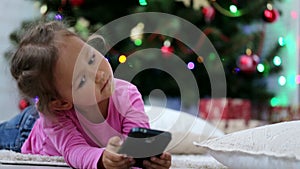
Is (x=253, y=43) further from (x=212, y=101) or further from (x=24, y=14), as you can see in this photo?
(x=24, y=14)

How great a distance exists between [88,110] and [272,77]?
2.12 meters

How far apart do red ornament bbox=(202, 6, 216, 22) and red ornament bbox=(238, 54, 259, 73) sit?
0.79ft

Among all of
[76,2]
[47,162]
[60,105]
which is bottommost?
[47,162]

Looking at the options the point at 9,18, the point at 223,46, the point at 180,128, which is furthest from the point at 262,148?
the point at 9,18

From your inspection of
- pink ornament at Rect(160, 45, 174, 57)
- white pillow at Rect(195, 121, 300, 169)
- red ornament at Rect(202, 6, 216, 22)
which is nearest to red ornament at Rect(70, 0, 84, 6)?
pink ornament at Rect(160, 45, 174, 57)

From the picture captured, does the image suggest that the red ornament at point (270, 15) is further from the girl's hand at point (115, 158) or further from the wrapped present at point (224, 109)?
the girl's hand at point (115, 158)

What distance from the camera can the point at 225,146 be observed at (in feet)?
3.00

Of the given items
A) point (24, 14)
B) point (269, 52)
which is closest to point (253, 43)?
point (269, 52)

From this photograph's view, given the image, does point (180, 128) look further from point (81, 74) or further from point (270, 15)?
point (270, 15)

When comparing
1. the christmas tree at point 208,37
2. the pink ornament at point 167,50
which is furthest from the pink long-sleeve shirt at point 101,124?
the pink ornament at point 167,50

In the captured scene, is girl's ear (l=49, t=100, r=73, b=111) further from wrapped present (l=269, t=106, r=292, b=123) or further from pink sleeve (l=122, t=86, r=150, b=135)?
wrapped present (l=269, t=106, r=292, b=123)

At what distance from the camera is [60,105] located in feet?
3.34

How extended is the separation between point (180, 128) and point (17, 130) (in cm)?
44

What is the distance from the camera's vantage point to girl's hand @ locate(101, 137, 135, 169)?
84 centimetres
